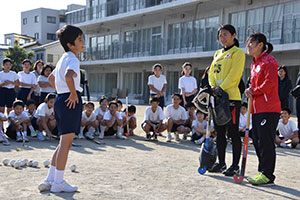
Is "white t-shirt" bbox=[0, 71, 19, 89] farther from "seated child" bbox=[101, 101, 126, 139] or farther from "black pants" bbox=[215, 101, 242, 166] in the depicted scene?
"black pants" bbox=[215, 101, 242, 166]

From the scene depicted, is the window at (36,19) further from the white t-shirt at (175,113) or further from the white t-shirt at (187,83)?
the white t-shirt at (175,113)

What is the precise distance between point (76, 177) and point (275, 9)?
56.4 feet

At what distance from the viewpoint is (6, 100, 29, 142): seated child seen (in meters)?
7.42

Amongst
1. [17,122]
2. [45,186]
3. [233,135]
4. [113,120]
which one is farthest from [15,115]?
[233,135]

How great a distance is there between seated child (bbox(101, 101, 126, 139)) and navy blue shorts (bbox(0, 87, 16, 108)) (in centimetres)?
245

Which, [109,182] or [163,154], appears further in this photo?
[163,154]

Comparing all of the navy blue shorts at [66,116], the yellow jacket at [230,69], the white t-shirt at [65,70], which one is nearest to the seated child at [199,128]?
the yellow jacket at [230,69]

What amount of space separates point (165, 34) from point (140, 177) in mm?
21766

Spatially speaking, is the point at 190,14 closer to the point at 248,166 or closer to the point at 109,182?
the point at 248,166

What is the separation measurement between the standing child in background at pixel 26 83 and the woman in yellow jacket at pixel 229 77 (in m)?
5.75

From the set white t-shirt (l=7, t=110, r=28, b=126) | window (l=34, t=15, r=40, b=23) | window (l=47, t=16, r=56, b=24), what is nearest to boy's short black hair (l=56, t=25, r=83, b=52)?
white t-shirt (l=7, t=110, r=28, b=126)

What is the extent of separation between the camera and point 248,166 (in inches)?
213

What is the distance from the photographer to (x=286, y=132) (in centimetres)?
782

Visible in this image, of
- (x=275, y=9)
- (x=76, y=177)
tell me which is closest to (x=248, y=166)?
(x=76, y=177)
